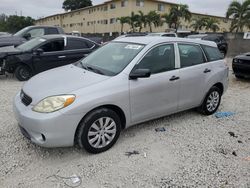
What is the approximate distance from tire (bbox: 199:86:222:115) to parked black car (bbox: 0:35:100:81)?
15.4ft

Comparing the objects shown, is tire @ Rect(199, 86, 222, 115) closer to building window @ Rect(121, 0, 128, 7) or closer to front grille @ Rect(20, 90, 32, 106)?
front grille @ Rect(20, 90, 32, 106)

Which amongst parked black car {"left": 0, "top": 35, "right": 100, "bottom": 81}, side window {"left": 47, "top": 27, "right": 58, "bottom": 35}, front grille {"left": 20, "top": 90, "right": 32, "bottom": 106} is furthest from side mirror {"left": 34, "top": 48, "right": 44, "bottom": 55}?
front grille {"left": 20, "top": 90, "right": 32, "bottom": 106}

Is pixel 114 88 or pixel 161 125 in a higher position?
pixel 114 88

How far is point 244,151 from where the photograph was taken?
3.41 meters

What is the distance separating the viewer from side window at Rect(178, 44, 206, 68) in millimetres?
4055

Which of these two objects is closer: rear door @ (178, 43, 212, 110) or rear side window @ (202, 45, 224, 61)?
rear door @ (178, 43, 212, 110)

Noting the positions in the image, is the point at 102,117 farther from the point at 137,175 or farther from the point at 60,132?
the point at 137,175

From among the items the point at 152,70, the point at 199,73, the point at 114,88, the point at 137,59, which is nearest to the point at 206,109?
the point at 199,73

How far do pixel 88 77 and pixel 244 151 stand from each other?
2.57 metres

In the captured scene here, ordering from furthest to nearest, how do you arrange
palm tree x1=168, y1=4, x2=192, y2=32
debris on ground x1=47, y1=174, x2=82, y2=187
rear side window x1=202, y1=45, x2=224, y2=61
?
palm tree x1=168, y1=4, x2=192, y2=32, rear side window x1=202, y1=45, x2=224, y2=61, debris on ground x1=47, y1=174, x2=82, y2=187

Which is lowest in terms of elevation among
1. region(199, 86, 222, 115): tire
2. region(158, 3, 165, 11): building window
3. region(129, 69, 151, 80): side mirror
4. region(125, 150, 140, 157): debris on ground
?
region(125, 150, 140, 157): debris on ground

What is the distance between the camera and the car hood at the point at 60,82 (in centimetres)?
298

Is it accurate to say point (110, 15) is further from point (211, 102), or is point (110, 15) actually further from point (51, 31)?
point (211, 102)

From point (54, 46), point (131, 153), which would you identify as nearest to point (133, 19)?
point (54, 46)
